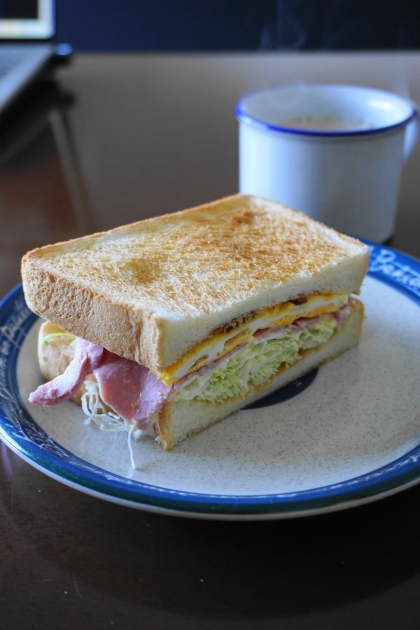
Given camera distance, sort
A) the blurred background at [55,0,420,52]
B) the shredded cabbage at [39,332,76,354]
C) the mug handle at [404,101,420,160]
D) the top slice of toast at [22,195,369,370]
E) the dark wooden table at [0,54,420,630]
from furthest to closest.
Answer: the blurred background at [55,0,420,52] → the mug handle at [404,101,420,160] → the shredded cabbage at [39,332,76,354] → the top slice of toast at [22,195,369,370] → the dark wooden table at [0,54,420,630]

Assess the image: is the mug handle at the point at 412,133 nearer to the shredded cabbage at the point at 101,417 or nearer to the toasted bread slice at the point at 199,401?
the toasted bread slice at the point at 199,401

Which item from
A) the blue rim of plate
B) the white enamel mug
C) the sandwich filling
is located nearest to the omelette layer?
the sandwich filling

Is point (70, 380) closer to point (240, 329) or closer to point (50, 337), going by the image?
point (50, 337)

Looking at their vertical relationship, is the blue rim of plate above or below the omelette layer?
below

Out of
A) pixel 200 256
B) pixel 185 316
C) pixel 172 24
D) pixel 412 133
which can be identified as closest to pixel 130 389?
pixel 185 316

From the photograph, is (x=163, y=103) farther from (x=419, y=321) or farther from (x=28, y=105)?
(x=419, y=321)

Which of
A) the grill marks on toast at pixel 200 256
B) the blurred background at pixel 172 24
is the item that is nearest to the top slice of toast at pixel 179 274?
the grill marks on toast at pixel 200 256

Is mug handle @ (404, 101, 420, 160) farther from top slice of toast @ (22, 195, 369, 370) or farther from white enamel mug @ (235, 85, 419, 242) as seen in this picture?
top slice of toast @ (22, 195, 369, 370)

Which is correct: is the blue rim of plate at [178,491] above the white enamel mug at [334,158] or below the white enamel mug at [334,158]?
below
